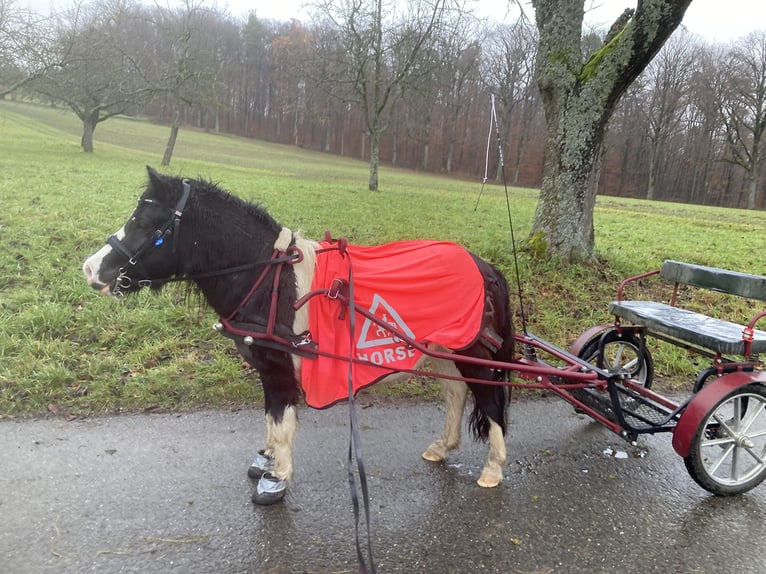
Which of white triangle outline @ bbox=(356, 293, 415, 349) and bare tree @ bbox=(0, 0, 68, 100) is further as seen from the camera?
bare tree @ bbox=(0, 0, 68, 100)

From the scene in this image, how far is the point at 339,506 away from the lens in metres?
3.09

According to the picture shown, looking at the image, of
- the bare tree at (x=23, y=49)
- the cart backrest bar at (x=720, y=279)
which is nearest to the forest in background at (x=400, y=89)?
the bare tree at (x=23, y=49)

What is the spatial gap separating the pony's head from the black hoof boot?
1416 mm

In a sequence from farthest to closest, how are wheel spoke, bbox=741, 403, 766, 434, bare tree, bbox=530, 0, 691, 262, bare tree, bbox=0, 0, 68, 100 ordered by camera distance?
bare tree, bbox=0, 0, 68, 100 → bare tree, bbox=530, 0, 691, 262 → wheel spoke, bbox=741, 403, 766, 434

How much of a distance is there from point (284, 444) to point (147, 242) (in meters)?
1.46

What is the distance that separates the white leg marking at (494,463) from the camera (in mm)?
3379

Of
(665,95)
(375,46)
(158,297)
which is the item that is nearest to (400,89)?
(375,46)

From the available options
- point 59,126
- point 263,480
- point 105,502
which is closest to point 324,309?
point 263,480

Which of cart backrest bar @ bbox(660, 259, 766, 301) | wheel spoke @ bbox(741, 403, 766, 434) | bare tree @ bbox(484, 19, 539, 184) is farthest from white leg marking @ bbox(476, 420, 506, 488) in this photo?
bare tree @ bbox(484, 19, 539, 184)

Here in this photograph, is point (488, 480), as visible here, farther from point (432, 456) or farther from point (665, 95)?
point (665, 95)

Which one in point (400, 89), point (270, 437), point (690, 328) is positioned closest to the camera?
point (270, 437)

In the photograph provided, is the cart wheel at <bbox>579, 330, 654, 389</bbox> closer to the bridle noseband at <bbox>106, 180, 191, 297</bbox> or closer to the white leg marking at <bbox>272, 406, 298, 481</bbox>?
the white leg marking at <bbox>272, 406, 298, 481</bbox>

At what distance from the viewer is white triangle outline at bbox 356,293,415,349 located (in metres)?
3.14

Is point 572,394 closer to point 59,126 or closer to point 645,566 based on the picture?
point 645,566
